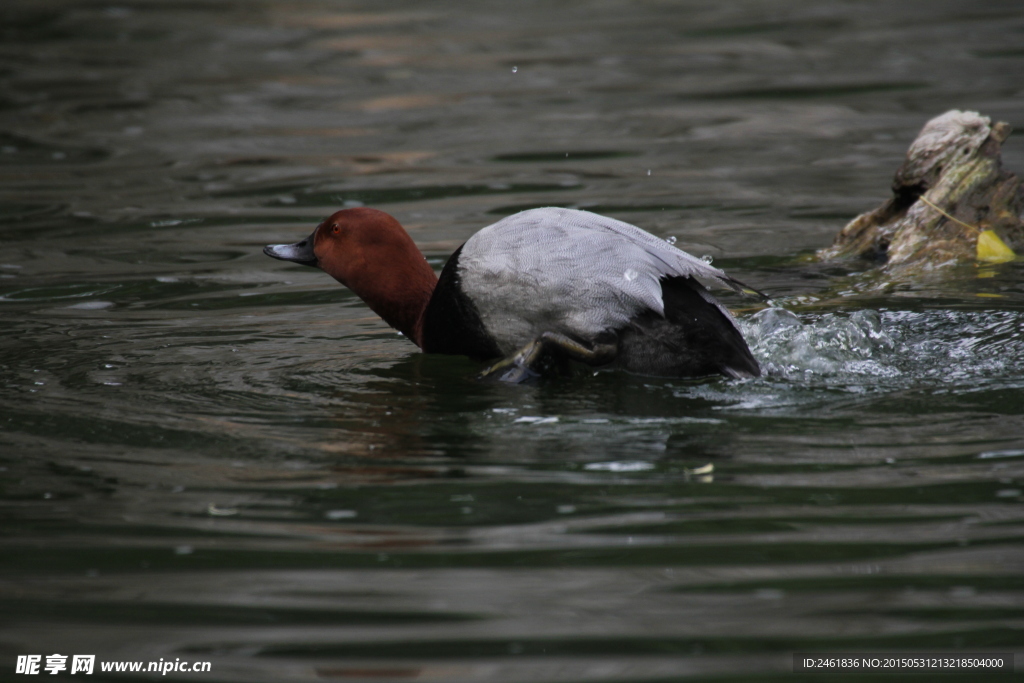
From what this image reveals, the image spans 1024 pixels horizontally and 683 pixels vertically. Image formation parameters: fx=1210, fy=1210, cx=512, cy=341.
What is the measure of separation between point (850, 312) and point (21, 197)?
19.9 ft

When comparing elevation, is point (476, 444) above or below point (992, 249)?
below

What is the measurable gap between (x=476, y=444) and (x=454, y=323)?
953 millimetres

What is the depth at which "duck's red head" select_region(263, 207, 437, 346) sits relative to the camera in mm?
4863

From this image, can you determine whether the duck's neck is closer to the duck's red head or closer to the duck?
the duck's red head

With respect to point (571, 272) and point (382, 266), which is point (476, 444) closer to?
point (571, 272)

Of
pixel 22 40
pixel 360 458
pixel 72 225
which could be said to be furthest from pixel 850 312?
pixel 22 40

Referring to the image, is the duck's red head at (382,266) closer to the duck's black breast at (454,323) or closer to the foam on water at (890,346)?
the duck's black breast at (454,323)

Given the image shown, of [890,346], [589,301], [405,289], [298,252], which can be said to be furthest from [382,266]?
[890,346]

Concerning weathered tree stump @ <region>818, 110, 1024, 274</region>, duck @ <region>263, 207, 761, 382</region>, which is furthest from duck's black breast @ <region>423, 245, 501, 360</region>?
weathered tree stump @ <region>818, 110, 1024, 274</region>

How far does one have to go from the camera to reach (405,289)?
15.9 feet

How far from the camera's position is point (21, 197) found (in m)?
8.58

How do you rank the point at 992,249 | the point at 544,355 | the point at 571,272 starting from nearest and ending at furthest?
the point at 571,272 < the point at 544,355 < the point at 992,249

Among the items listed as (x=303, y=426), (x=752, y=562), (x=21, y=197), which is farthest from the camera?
(x=21, y=197)

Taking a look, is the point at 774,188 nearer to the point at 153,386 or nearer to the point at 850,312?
the point at 850,312
